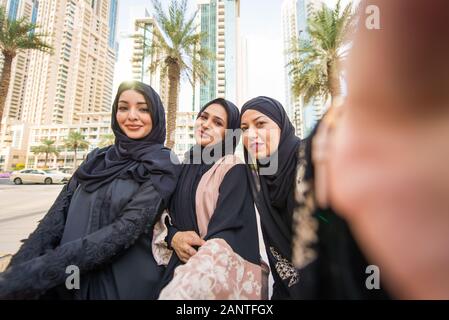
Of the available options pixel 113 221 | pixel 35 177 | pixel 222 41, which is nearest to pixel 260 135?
pixel 113 221

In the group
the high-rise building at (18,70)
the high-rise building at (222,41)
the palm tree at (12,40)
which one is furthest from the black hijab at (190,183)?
the high-rise building at (18,70)

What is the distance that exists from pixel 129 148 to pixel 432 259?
49.9 inches

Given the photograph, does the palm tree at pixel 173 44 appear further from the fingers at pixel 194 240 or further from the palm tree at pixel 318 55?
the fingers at pixel 194 240

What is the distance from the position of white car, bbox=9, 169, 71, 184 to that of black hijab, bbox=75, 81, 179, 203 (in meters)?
16.0

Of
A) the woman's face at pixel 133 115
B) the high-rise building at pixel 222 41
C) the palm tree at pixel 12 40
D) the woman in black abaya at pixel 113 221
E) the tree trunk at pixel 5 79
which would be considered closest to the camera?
the woman in black abaya at pixel 113 221

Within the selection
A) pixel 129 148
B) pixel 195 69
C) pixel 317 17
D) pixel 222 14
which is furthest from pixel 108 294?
pixel 222 14

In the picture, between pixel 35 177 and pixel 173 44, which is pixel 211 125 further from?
pixel 35 177

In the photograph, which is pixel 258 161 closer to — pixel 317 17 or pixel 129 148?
pixel 129 148

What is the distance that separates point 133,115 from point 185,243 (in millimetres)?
744

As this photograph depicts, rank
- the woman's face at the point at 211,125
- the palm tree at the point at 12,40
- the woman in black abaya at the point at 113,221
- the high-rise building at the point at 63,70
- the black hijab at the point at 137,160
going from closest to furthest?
the woman in black abaya at the point at 113,221
the black hijab at the point at 137,160
the woman's face at the point at 211,125
the palm tree at the point at 12,40
the high-rise building at the point at 63,70

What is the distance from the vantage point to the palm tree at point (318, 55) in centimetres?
651

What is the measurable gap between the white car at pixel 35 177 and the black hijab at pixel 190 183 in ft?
53.7

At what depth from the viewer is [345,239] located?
0.50m
